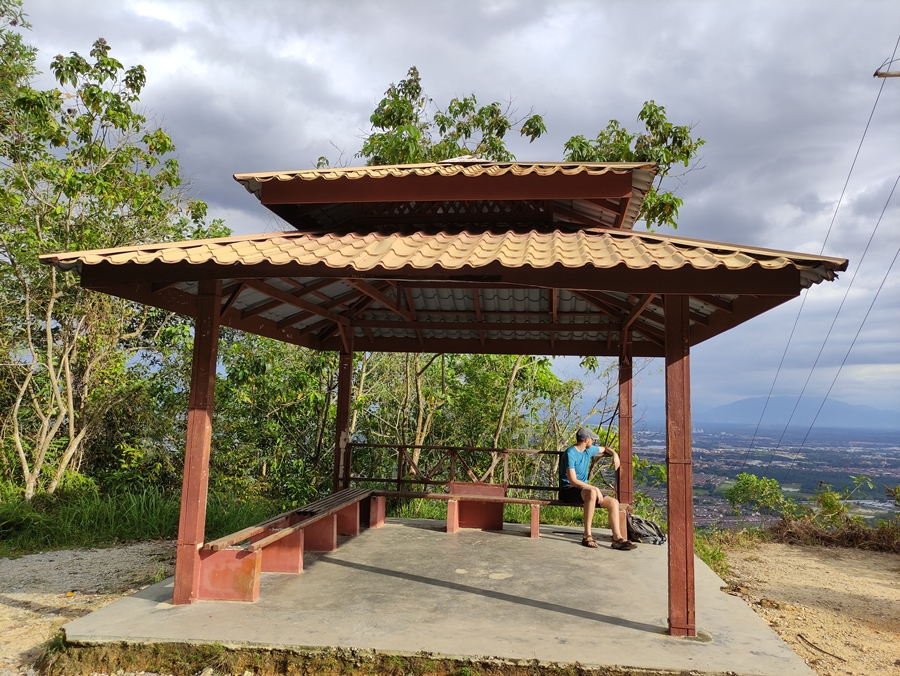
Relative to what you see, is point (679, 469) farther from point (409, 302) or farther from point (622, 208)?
point (409, 302)

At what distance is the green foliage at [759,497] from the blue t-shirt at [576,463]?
5.15 m

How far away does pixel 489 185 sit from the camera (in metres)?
5.91

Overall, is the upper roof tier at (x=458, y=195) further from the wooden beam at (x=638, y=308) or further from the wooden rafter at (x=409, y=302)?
the wooden rafter at (x=409, y=302)

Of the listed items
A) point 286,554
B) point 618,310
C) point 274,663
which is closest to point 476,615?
point 274,663

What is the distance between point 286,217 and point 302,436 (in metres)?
5.88

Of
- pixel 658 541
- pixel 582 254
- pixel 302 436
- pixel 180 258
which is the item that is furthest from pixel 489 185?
pixel 302 436

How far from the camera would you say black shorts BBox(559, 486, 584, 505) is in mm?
7316

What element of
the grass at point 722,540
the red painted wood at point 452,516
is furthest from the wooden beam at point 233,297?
the grass at point 722,540

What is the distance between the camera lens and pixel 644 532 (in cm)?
745

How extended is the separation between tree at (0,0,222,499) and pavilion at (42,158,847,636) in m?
3.97

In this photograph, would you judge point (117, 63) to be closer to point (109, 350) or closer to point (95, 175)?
point (95, 175)

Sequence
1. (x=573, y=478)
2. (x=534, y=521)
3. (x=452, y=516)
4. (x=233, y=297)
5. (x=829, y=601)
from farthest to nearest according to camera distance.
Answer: (x=452, y=516) < (x=534, y=521) < (x=573, y=478) < (x=829, y=601) < (x=233, y=297)

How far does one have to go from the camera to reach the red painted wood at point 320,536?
21.3 ft

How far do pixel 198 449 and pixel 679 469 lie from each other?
131 inches
